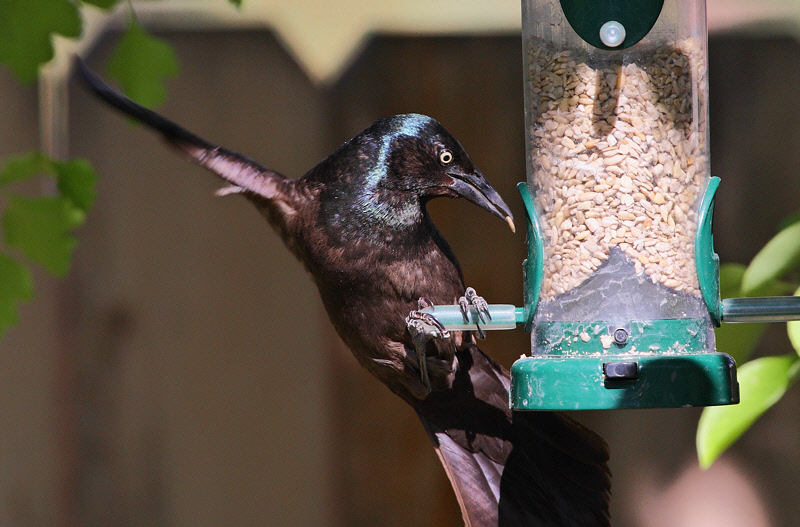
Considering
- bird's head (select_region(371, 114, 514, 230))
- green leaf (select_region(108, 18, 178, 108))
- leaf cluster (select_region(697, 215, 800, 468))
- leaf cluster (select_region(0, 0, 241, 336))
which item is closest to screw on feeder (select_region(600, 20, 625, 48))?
leaf cluster (select_region(697, 215, 800, 468))

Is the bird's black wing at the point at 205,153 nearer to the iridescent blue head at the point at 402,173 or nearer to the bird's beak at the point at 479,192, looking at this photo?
the iridescent blue head at the point at 402,173

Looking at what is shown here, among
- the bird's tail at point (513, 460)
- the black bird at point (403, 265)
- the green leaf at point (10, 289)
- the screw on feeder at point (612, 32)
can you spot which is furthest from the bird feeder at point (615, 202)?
the green leaf at point (10, 289)

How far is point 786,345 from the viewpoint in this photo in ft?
11.6

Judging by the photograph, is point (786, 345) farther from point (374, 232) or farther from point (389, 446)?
point (374, 232)

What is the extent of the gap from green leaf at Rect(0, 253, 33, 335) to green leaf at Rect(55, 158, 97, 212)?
202 mm

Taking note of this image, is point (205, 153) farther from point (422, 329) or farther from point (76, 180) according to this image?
point (422, 329)

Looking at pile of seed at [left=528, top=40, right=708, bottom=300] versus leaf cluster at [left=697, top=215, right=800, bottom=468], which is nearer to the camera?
leaf cluster at [left=697, top=215, right=800, bottom=468]

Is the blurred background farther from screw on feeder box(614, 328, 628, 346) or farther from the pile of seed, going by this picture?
screw on feeder box(614, 328, 628, 346)

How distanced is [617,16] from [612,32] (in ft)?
0.11

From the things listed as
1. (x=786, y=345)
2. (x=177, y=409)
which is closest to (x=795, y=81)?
(x=786, y=345)

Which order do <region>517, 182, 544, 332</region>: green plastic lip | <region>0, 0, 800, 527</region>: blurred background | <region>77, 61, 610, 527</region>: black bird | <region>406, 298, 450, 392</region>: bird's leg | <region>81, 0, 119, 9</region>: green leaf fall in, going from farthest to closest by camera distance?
<region>0, 0, 800, 527</region>: blurred background
<region>77, 61, 610, 527</region>: black bird
<region>406, 298, 450, 392</region>: bird's leg
<region>517, 182, 544, 332</region>: green plastic lip
<region>81, 0, 119, 9</region>: green leaf

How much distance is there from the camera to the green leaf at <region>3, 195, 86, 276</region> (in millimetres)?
1887

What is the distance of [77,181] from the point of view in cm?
192

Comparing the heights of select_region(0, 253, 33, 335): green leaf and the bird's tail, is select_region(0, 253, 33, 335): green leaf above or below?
above
